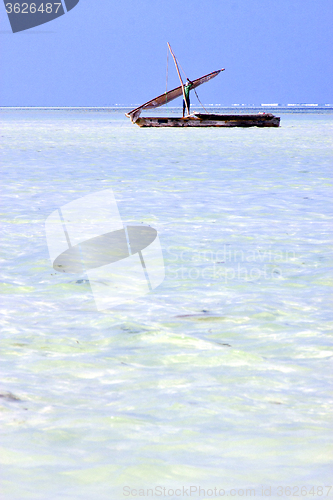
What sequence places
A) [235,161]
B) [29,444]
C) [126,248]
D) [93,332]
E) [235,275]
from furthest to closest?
[235,161] → [126,248] → [235,275] → [93,332] → [29,444]

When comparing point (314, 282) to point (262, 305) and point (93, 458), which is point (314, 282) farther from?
point (93, 458)

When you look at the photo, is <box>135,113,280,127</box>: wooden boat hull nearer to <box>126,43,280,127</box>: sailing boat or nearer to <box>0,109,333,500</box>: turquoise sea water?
<box>126,43,280,127</box>: sailing boat

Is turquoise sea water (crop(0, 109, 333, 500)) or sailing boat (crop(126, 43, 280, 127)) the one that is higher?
turquoise sea water (crop(0, 109, 333, 500))

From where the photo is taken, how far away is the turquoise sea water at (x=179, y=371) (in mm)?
2658

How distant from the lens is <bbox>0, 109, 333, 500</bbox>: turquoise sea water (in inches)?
105

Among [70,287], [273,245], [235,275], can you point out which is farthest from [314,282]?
[70,287]

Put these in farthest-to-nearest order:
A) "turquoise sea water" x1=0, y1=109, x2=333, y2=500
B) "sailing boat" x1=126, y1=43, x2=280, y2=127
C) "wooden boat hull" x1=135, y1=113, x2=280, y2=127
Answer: "wooden boat hull" x1=135, y1=113, x2=280, y2=127 < "sailing boat" x1=126, y1=43, x2=280, y2=127 < "turquoise sea water" x1=0, y1=109, x2=333, y2=500

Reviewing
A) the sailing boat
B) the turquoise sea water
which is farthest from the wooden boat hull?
the turquoise sea water

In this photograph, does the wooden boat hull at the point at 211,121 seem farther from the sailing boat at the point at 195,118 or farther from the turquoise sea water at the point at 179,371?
the turquoise sea water at the point at 179,371

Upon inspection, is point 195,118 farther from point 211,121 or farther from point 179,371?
point 179,371

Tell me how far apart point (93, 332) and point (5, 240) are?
3.45 meters

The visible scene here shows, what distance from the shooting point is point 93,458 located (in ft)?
8.97

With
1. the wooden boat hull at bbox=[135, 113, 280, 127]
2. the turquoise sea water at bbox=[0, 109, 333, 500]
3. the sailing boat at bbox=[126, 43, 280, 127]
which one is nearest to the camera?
the turquoise sea water at bbox=[0, 109, 333, 500]

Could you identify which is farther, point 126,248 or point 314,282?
point 126,248
